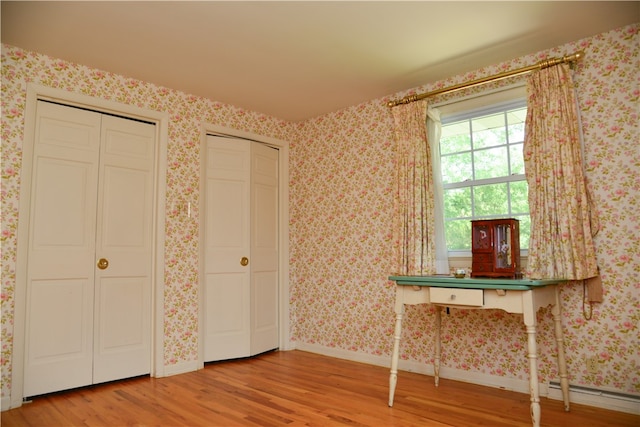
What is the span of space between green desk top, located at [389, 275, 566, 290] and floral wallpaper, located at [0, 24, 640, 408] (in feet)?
1.81

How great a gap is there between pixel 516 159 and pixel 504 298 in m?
1.26

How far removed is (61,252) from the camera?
3219mm

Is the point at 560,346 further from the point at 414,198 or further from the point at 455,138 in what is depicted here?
the point at 455,138

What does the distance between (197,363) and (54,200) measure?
1.80m

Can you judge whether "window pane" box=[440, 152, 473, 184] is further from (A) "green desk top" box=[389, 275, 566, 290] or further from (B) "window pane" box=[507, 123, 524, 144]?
(A) "green desk top" box=[389, 275, 566, 290]

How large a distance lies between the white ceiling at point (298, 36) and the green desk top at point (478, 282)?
1.65 m

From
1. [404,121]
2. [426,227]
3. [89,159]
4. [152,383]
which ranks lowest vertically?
[152,383]

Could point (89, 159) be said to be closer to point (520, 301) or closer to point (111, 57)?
point (111, 57)

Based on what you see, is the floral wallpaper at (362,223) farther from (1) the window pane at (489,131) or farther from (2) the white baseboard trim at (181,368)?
(1) the window pane at (489,131)

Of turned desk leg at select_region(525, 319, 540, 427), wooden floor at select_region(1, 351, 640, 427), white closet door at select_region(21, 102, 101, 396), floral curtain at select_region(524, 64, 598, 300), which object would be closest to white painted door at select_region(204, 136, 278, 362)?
wooden floor at select_region(1, 351, 640, 427)

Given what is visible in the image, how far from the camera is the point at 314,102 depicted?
14.0ft

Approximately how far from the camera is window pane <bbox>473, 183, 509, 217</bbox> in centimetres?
337

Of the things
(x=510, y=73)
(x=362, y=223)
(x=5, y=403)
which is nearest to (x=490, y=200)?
(x=510, y=73)

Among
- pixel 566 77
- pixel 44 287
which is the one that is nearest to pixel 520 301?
pixel 566 77
